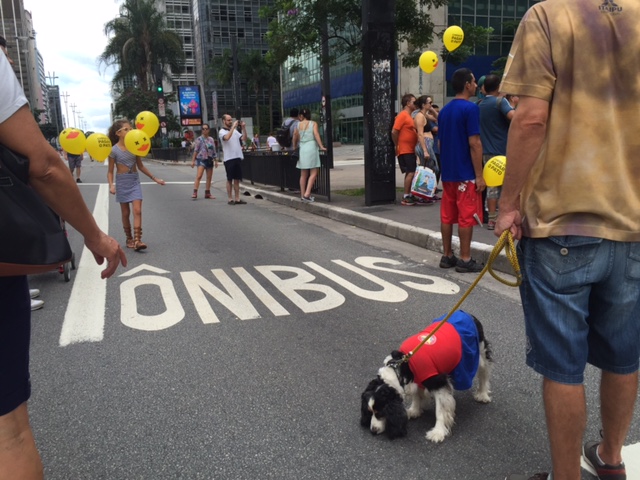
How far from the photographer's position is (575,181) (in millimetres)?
1867

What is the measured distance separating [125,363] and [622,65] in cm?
336

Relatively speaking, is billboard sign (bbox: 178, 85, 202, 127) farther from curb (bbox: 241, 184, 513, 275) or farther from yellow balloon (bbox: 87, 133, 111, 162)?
yellow balloon (bbox: 87, 133, 111, 162)

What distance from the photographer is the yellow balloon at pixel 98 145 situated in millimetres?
6822

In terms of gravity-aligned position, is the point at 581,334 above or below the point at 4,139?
below

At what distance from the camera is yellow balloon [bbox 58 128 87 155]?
7.16m

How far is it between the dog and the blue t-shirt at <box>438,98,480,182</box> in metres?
3.02

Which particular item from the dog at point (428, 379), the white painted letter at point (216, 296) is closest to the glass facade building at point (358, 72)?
the white painted letter at point (216, 296)

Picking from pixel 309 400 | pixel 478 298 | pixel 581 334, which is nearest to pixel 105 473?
pixel 309 400

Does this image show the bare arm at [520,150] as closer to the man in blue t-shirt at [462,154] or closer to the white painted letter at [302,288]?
the white painted letter at [302,288]

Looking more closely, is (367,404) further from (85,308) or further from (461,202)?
(461,202)

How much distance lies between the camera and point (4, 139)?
58.7 inches

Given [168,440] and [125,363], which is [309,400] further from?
[125,363]

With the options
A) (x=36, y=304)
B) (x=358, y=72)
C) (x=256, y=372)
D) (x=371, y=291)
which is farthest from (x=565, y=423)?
(x=358, y=72)

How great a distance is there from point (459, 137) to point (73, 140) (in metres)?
5.09
